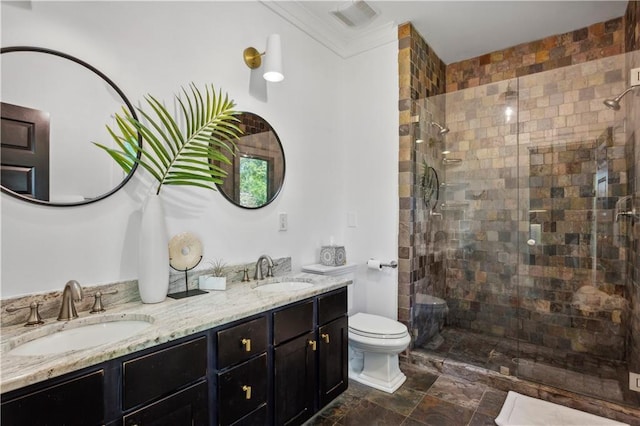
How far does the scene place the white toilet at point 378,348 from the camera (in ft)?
7.40

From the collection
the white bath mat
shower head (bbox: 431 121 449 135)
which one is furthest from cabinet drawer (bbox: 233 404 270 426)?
shower head (bbox: 431 121 449 135)

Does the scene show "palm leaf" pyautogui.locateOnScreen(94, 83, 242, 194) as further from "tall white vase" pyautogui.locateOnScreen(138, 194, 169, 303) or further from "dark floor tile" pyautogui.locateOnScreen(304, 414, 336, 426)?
"dark floor tile" pyautogui.locateOnScreen(304, 414, 336, 426)

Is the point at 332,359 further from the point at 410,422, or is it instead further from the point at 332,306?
the point at 410,422

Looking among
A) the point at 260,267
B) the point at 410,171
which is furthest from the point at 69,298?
the point at 410,171

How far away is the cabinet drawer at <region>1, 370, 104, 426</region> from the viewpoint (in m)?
0.86

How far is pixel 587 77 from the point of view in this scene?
2.63 metres

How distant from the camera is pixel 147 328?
4.06 feet

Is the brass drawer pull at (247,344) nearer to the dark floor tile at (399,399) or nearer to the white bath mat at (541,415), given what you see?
the dark floor tile at (399,399)

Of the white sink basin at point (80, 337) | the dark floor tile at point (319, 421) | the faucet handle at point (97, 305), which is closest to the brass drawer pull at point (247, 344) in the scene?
the white sink basin at point (80, 337)

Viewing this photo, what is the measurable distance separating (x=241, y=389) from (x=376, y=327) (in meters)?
1.20

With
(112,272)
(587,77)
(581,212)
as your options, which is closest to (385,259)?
(581,212)

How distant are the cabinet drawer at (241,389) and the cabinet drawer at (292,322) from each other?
0.44 feet

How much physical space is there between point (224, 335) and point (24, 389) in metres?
0.64

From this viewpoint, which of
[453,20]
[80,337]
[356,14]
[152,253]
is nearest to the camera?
[80,337]
